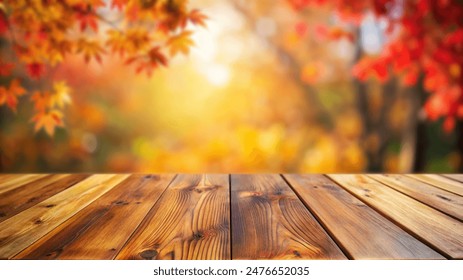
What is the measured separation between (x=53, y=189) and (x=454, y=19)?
2.41 meters

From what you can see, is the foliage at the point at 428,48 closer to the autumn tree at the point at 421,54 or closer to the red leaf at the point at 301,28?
the autumn tree at the point at 421,54

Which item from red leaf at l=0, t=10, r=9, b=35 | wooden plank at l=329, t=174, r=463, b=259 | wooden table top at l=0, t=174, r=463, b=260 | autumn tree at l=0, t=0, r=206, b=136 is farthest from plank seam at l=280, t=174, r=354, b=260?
red leaf at l=0, t=10, r=9, b=35

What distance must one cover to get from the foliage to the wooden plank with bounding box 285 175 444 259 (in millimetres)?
1607

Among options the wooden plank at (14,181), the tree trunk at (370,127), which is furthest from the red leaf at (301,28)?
the wooden plank at (14,181)

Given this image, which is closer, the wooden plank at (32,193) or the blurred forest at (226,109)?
the wooden plank at (32,193)

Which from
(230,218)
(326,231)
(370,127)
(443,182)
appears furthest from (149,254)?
(370,127)

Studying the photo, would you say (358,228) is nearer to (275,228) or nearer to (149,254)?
(275,228)

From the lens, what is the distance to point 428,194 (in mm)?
1353

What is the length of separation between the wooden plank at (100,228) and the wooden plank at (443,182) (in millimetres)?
916

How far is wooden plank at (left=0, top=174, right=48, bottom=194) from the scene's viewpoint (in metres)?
1.45

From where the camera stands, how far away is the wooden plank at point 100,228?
857 mm

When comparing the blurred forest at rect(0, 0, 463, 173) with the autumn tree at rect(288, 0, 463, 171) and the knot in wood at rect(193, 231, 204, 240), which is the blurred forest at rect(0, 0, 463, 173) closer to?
the autumn tree at rect(288, 0, 463, 171)
